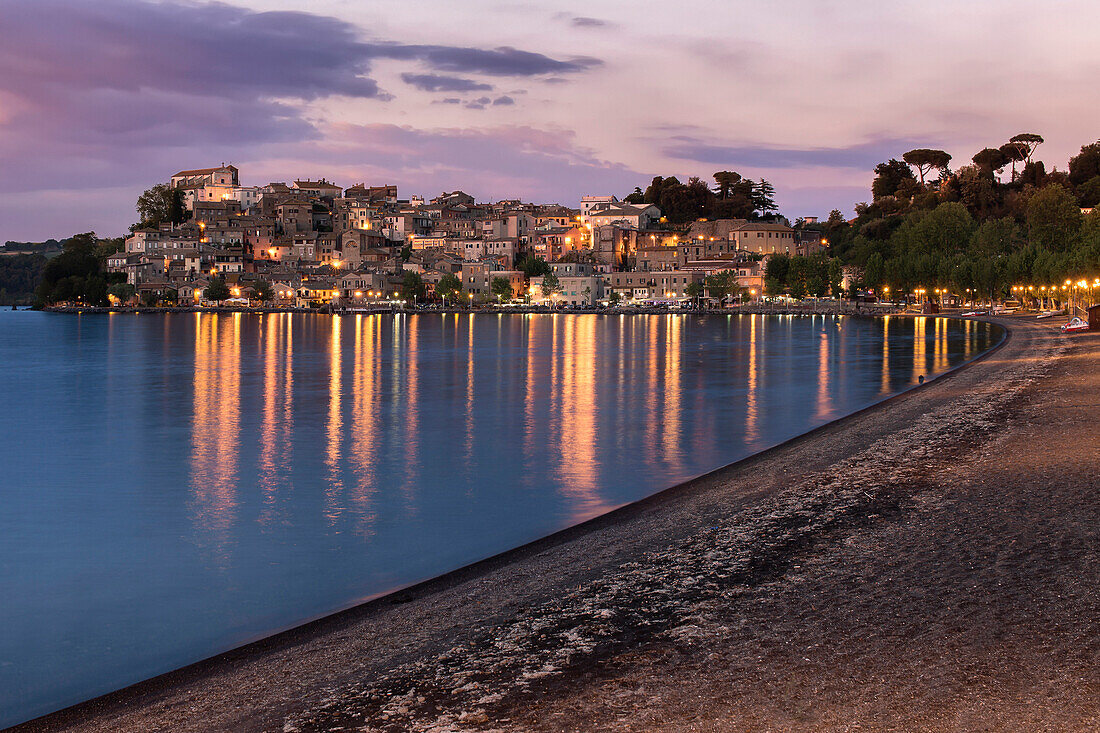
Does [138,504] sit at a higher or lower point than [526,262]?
lower

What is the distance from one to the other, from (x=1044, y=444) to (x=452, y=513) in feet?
27.6

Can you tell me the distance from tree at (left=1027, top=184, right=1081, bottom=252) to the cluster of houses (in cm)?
3535

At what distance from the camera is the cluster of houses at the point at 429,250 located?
11694 centimetres

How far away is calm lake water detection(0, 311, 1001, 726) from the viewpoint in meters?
8.74

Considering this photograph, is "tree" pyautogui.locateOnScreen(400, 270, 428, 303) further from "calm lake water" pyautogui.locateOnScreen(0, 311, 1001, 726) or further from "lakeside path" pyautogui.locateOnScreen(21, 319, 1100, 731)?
"lakeside path" pyautogui.locateOnScreen(21, 319, 1100, 731)

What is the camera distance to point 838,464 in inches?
509

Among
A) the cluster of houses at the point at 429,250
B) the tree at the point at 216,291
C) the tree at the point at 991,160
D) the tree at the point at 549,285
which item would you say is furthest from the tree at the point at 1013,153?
the tree at the point at 216,291

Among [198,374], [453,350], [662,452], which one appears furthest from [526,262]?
[662,452]

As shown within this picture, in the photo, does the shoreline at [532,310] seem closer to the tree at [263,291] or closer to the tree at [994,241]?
the tree at [263,291]

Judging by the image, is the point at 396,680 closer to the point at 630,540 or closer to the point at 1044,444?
the point at 630,540

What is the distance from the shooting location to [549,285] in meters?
115

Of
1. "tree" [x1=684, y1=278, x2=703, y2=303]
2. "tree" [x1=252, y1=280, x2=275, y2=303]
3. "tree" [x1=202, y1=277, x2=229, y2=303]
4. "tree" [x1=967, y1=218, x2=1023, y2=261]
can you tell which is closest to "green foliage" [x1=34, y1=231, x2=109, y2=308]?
"tree" [x1=202, y1=277, x2=229, y2=303]

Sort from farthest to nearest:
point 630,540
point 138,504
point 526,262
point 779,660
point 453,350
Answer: point 526,262
point 453,350
point 138,504
point 630,540
point 779,660

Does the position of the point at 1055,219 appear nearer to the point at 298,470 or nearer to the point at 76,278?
the point at 298,470
